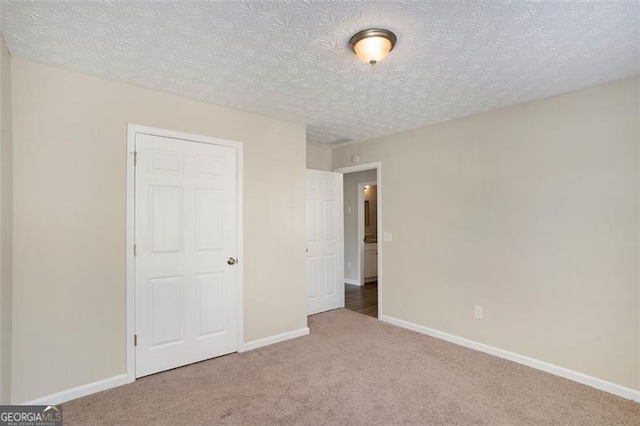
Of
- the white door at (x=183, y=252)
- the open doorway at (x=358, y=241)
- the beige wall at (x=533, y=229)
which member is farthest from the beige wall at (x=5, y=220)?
the open doorway at (x=358, y=241)

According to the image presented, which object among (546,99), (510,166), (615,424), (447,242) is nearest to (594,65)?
(546,99)

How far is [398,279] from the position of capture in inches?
161

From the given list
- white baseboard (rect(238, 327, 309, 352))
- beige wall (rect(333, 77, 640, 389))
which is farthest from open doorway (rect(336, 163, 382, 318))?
white baseboard (rect(238, 327, 309, 352))

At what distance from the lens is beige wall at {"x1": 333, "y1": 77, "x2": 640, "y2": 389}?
247 cm

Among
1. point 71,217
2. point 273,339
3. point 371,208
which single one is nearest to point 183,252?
point 71,217

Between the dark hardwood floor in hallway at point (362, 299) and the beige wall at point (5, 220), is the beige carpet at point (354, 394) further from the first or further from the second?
the dark hardwood floor in hallway at point (362, 299)

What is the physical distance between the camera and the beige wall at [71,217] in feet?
7.28

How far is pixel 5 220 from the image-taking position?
6.64 ft

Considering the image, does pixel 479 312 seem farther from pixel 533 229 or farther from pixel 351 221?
pixel 351 221

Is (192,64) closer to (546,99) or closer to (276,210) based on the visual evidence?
(276,210)

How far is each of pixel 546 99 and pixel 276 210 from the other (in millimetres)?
2822

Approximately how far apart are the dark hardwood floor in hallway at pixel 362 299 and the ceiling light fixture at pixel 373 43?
3.51 m

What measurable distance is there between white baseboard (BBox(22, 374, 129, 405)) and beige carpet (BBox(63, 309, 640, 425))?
0.19 ft

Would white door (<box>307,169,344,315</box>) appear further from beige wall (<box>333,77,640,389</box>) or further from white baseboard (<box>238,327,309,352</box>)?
beige wall (<box>333,77,640,389</box>)
